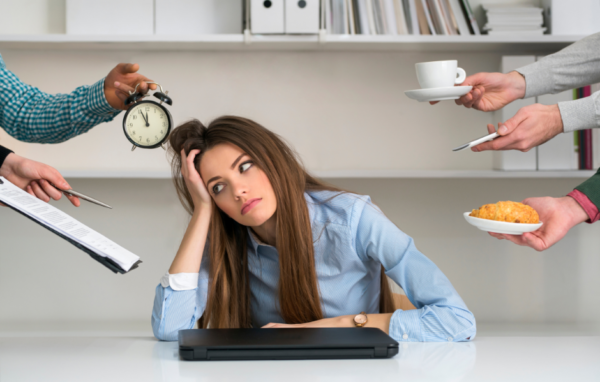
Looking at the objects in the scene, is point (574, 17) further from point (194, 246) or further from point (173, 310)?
point (173, 310)

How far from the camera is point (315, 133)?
7.30 feet

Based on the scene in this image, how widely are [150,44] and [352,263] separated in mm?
1242

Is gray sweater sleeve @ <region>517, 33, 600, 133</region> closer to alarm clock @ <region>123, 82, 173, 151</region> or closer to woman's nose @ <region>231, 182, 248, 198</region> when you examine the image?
woman's nose @ <region>231, 182, 248, 198</region>

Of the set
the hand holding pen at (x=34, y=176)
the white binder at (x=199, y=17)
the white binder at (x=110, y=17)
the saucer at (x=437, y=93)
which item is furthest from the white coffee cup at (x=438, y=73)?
the white binder at (x=110, y=17)

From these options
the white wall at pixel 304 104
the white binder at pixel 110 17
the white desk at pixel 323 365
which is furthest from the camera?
the white wall at pixel 304 104

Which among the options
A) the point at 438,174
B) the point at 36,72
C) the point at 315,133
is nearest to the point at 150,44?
the point at 36,72

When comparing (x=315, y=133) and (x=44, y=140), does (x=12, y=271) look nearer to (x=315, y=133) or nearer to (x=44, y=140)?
(x=44, y=140)

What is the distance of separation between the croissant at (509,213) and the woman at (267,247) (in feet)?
0.59

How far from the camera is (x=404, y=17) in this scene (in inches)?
76.8

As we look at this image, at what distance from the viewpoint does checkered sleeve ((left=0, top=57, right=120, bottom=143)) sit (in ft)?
5.07

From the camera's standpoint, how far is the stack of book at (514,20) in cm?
195

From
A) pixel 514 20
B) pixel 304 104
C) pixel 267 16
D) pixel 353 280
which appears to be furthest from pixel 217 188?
pixel 514 20

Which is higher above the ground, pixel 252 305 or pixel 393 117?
pixel 393 117

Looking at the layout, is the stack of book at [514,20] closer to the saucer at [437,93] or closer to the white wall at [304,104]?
the white wall at [304,104]
